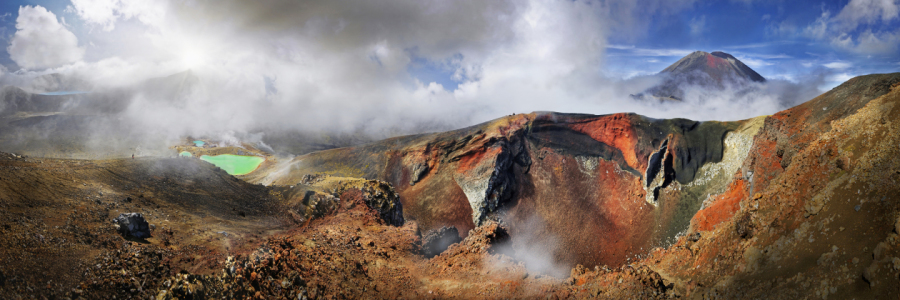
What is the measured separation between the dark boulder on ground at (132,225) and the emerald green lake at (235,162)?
58023 mm

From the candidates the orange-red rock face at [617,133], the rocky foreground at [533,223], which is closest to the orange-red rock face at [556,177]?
the orange-red rock face at [617,133]

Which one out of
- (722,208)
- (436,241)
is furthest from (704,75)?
(436,241)

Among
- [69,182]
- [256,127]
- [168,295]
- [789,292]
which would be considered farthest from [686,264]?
[256,127]

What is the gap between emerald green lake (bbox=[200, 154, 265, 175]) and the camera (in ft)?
229

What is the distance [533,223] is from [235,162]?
70674 millimetres

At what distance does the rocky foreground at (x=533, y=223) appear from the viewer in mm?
11641

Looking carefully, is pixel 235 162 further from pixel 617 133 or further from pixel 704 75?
pixel 704 75

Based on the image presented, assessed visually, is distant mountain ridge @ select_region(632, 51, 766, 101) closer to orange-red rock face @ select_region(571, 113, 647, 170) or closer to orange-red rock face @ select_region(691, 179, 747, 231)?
orange-red rock face @ select_region(571, 113, 647, 170)

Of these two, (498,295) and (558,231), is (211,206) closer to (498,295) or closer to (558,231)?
(498,295)

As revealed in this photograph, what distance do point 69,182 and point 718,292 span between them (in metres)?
30.9

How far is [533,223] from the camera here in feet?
134

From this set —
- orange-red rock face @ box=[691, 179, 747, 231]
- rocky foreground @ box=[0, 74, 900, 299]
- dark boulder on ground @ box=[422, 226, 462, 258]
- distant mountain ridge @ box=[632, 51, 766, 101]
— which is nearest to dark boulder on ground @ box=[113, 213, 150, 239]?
rocky foreground @ box=[0, 74, 900, 299]

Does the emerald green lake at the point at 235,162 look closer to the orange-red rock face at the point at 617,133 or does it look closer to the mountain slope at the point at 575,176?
the mountain slope at the point at 575,176

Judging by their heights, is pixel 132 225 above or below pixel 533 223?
above
